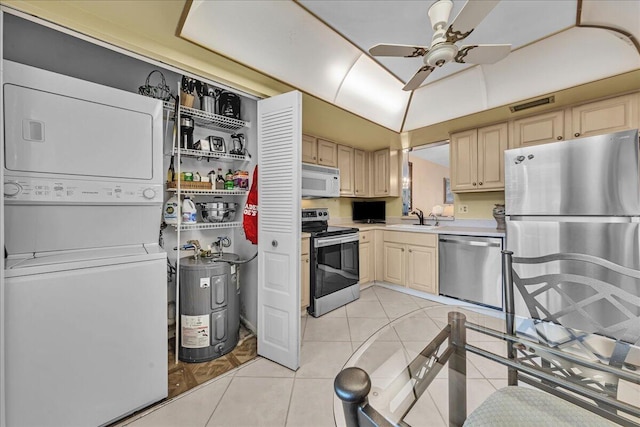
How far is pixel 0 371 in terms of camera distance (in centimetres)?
105

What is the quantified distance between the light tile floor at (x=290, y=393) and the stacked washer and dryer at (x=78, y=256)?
212 millimetres

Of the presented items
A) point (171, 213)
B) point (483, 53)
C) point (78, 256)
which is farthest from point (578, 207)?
point (78, 256)

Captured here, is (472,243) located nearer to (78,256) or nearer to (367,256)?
(367,256)

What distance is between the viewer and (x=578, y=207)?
2.10 m

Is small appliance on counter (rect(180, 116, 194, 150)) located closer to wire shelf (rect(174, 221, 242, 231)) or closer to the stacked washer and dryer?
the stacked washer and dryer

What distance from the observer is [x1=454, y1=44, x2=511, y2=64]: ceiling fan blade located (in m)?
1.50

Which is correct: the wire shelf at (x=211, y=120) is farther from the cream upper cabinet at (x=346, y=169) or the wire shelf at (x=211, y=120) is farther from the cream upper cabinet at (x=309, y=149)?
the cream upper cabinet at (x=346, y=169)

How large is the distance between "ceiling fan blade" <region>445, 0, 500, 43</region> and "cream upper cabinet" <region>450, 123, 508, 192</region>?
1.92 metres

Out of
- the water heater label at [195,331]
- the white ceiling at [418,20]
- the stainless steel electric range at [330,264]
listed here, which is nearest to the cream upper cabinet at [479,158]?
the white ceiling at [418,20]

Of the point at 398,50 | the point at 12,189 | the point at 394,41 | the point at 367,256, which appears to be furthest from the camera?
the point at 367,256

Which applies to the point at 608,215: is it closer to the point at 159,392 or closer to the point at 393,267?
the point at 393,267

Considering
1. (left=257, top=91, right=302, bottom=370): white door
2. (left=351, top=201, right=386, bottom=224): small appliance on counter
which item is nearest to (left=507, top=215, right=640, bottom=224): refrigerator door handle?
(left=351, top=201, right=386, bottom=224): small appliance on counter

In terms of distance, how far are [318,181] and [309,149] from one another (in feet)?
1.82

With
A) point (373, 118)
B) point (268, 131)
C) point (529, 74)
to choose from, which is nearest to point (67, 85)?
point (268, 131)
